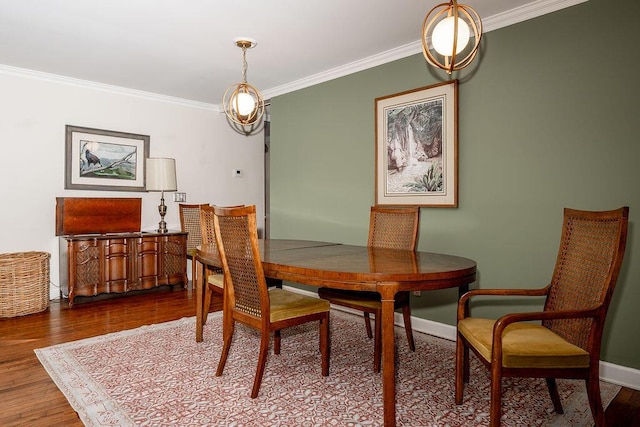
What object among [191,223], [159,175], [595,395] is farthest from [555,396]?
[159,175]

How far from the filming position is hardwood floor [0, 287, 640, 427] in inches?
79.8

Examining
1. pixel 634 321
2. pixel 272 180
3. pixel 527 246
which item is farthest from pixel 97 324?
pixel 634 321

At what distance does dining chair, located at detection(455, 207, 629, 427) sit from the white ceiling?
171 centimetres

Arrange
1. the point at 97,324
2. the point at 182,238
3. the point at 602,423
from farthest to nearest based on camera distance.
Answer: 1. the point at 182,238
2. the point at 97,324
3. the point at 602,423

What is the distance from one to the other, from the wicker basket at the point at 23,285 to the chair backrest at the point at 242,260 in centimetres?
251

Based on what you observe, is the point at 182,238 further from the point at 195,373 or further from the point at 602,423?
the point at 602,423

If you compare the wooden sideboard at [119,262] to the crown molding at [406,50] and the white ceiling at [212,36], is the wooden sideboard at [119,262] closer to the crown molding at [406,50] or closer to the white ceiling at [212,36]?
the white ceiling at [212,36]

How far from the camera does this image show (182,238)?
15.7 feet

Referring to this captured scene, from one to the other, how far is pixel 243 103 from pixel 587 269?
2.62 m

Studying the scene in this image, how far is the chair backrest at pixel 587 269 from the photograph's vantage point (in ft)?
5.50

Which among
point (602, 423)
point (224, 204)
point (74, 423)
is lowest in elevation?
point (74, 423)

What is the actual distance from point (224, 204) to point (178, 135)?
110cm

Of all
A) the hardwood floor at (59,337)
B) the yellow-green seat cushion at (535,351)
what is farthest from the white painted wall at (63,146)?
the yellow-green seat cushion at (535,351)

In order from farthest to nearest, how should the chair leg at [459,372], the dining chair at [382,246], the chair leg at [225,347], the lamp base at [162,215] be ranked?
the lamp base at [162,215]
the dining chair at [382,246]
the chair leg at [225,347]
the chair leg at [459,372]
